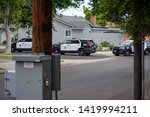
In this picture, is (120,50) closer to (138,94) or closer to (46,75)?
(138,94)

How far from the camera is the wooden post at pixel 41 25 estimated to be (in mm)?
7562

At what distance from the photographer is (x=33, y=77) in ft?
23.3

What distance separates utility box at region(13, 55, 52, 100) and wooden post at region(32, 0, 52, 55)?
19.1 inches

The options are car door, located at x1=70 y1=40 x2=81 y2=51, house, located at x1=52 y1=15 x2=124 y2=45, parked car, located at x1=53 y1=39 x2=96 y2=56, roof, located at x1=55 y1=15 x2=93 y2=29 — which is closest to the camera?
parked car, located at x1=53 y1=39 x2=96 y2=56

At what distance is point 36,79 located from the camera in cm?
710

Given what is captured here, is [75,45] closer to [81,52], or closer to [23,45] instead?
[81,52]

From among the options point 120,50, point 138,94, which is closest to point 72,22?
point 120,50

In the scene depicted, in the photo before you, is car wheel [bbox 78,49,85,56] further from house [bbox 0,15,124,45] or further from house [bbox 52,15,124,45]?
house [bbox 52,15,124,45]

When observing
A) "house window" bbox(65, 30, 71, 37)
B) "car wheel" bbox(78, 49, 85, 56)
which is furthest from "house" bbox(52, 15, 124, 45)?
"car wheel" bbox(78, 49, 85, 56)

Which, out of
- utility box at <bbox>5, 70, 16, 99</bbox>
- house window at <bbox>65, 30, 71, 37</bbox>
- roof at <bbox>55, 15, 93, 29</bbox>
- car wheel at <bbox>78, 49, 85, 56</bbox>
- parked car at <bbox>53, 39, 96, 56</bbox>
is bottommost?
car wheel at <bbox>78, 49, 85, 56</bbox>

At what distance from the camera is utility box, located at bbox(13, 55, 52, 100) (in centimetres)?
705

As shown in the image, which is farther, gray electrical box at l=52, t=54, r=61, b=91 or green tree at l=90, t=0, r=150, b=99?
green tree at l=90, t=0, r=150, b=99

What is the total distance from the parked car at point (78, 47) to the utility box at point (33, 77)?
38.1 meters

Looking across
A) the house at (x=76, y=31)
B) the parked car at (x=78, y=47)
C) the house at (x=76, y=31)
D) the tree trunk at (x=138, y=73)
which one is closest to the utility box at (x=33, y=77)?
the tree trunk at (x=138, y=73)
